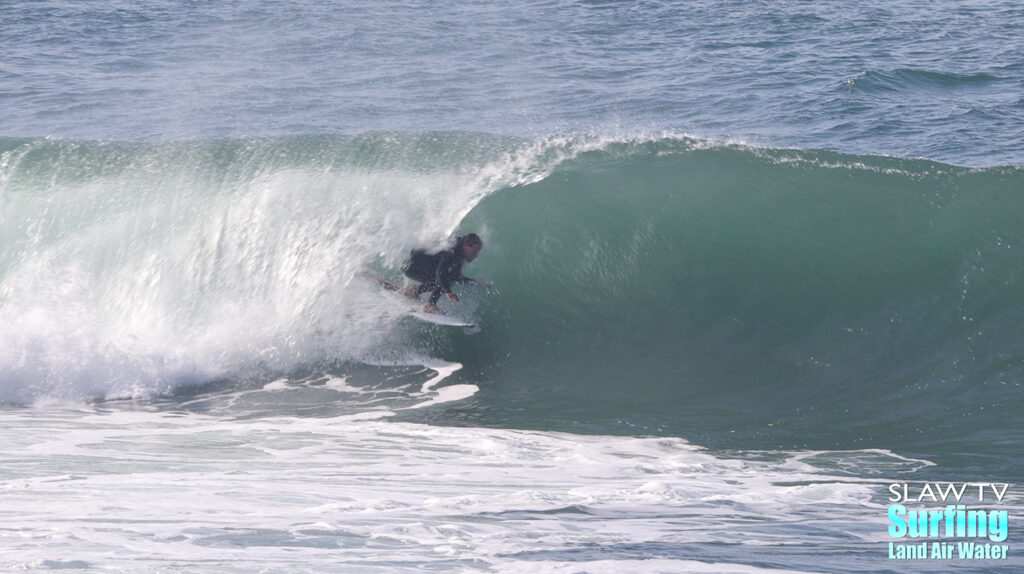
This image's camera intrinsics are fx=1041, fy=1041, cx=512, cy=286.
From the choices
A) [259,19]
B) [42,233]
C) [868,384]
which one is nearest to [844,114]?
[868,384]

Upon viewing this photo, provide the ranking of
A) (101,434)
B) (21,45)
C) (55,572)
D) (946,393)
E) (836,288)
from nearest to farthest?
1. (55,572)
2. (101,434)
3. (946,393)
4. (836,288)
5. (21,45)

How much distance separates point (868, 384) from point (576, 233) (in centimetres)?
321

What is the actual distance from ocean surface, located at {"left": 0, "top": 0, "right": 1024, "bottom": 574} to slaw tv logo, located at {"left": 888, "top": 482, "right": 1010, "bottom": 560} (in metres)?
0.08

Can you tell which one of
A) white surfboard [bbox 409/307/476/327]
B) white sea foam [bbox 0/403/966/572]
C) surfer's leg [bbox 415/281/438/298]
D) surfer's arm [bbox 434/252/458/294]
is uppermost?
surfer's arm [bbox 434/252/458/294]

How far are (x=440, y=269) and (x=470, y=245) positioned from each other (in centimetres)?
35

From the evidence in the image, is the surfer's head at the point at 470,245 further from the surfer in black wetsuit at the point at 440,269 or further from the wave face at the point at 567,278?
the wave face at the point at 567,278

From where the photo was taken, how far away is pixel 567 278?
9.89 m

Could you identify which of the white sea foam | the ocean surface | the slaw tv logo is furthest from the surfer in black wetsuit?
the slaw tv logo

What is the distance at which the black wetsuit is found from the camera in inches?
356

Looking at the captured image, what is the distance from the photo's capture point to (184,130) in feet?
46.5

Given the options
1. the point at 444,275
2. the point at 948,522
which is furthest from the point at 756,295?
the point at 948,522

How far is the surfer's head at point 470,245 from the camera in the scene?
9.15 meters

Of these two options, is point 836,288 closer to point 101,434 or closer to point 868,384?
point 868,384

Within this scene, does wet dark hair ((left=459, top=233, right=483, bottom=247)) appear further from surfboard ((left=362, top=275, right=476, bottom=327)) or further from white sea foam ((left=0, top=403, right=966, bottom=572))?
white sea foam ((left=0, top=403, right=966, bottom=572))
